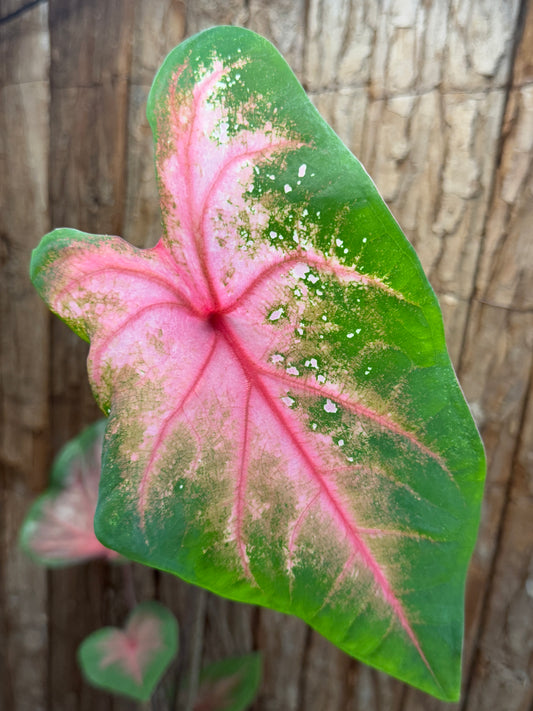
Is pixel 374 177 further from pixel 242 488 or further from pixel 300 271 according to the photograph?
pixel 242 488

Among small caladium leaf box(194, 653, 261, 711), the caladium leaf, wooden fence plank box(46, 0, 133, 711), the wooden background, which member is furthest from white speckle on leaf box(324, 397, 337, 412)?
small caladium leaf box(194, 653, 261, 711)

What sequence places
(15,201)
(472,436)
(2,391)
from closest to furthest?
(472,436)
(15,201)
(2,391)

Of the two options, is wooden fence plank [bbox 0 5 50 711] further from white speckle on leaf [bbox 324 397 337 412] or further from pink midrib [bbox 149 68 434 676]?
white speckle on leaf [bbox 324 397 337 412]

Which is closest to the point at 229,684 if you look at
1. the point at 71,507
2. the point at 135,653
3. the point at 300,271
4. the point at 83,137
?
the point at 135,653

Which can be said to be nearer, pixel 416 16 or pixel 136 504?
pixel 136 504

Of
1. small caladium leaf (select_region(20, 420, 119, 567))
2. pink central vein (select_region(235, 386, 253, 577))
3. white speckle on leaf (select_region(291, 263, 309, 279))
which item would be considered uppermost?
white speckle on leaf (select_region(291, 263, 309, 279))

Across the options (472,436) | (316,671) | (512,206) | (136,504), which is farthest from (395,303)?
(316,671)

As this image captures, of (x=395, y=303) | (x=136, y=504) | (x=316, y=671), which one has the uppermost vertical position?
(x=395, y=303)

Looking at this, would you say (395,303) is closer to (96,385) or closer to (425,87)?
(96,385)
